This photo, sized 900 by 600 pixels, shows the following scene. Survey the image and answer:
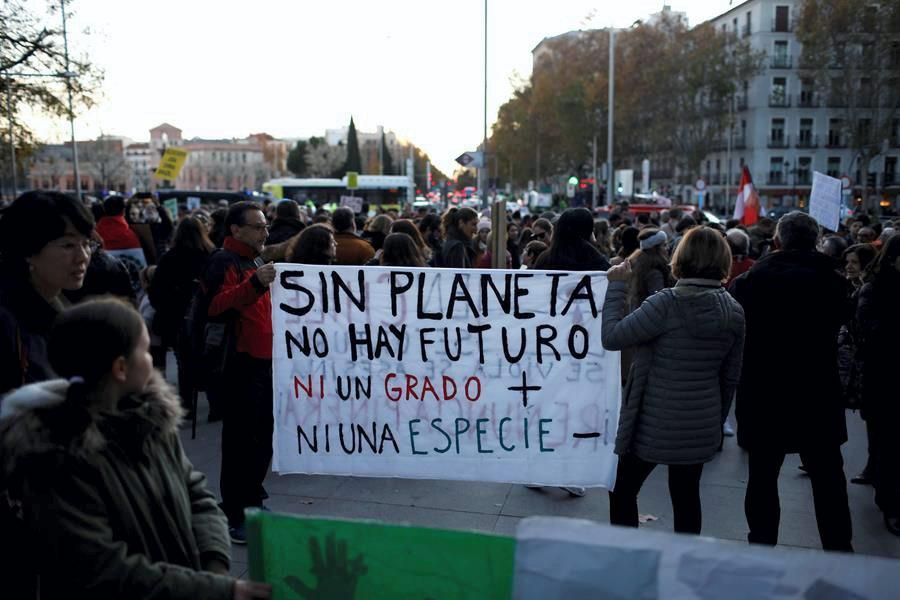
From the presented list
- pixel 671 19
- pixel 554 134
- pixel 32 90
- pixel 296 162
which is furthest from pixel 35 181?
pixel 32 90

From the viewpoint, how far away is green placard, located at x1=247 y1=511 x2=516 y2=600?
1.90 meters

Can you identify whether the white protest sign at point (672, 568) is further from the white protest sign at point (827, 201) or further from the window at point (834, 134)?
the window at point (834, 134)

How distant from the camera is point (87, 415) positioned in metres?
1.80

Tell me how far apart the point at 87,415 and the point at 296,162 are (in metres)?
104

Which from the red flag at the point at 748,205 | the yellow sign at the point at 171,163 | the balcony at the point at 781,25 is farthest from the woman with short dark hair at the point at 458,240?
the balcony at the point at 781,25

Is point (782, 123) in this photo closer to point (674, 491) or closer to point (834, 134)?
point (834, 134)

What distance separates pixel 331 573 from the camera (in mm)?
A: 1971

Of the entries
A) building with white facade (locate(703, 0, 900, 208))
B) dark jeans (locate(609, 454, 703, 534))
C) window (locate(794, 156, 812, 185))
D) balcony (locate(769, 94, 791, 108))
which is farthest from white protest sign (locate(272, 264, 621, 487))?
balcony (locate(769, 94, 791, 108))

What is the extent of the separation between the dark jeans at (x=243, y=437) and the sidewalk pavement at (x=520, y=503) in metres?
0.29

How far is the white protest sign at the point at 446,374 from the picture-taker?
4.58 m

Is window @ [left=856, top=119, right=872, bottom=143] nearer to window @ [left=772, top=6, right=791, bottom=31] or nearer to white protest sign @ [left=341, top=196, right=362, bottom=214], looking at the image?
window @ [left=772, top=6, right=791, bottom=31]

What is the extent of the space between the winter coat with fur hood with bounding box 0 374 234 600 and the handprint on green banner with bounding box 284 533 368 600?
20 centimetres

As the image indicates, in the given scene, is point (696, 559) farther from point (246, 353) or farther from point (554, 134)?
point (554, 134)

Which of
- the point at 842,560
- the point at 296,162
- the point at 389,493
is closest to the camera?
the point at 842,560
